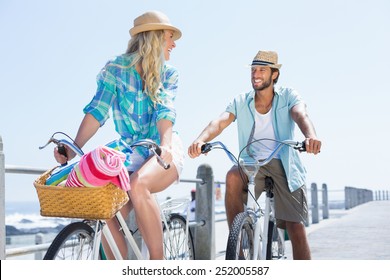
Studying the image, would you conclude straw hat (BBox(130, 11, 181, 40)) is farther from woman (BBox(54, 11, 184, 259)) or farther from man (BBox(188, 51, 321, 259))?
man (BBox(188, 51, 321, 259))

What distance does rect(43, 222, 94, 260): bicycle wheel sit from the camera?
8.89 feet

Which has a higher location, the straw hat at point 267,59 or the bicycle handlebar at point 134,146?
the straw hat at point 267,59

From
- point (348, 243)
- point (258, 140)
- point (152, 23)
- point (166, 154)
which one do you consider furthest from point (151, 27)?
point (348, 243)

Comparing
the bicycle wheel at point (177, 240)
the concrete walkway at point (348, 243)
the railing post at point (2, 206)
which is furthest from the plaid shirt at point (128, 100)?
the concrete walkway at point (348, 243)

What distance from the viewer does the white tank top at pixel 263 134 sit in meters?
3.94

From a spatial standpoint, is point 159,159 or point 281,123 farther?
point 281,123

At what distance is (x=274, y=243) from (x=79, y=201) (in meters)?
2.16

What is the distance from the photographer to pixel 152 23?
3.24 m

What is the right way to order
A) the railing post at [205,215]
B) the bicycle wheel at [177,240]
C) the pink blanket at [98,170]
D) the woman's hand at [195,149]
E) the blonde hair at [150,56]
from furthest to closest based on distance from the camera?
the railing post at [205,215] < the bicycle wheel at [177,240] < the woman's hand at [195,149] < the blonde hair at [150,56] < the pink blanket at [98,170]

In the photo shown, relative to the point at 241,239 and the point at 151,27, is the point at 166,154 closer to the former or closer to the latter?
the point at 151,27

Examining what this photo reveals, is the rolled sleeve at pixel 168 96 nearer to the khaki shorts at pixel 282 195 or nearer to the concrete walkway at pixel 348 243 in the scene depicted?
the khaki shorts at pixel 282 195

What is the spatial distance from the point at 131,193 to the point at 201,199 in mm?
3368

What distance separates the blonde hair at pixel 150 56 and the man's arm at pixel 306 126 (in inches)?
36.0
